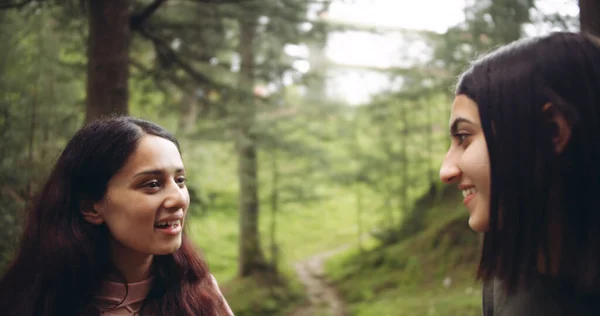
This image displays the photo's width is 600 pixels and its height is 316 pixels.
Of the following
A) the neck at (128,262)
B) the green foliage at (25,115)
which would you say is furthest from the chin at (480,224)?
the green foliage at (25,115)

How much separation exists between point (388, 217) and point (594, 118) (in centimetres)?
1299

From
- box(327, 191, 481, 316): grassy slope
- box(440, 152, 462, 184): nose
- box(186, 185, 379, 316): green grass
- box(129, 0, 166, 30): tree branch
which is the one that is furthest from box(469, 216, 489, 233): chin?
box(186, 185, 379, 316): green grass

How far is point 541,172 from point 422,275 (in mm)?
9371

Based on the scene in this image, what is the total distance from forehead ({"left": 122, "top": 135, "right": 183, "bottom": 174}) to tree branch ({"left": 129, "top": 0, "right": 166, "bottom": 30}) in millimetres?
2769

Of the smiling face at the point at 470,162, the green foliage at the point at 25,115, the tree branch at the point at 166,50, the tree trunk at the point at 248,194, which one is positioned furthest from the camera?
the tree trunk at the point at 248,194

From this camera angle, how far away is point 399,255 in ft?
39.1

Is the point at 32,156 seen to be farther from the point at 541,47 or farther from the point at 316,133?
the point at 316,133

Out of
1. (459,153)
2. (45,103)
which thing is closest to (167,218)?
(459,153)

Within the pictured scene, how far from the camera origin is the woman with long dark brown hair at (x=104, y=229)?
1837 mm

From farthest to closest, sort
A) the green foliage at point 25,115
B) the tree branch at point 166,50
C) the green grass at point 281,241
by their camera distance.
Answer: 1. the green grass at point 281,241
2. the tree branch at point 166,50
3. the green foliage at point 25,115

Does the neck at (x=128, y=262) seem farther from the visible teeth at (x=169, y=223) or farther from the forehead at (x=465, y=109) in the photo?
the forehead at (x=465, y=109)

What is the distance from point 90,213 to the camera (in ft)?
6.31

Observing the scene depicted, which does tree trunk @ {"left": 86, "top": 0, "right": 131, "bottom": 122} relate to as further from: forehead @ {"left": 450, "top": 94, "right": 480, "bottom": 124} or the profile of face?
forehead @ {"left": 450, "top": 94, "right": 480, "bottom": 124}

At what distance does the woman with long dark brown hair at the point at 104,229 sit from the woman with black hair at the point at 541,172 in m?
1.14
